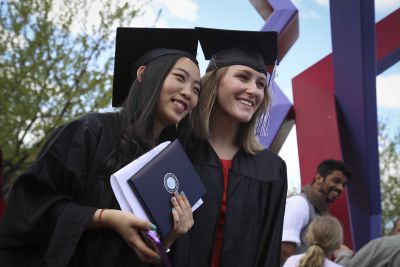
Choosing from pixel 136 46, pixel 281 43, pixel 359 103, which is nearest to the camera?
pixel 136 46

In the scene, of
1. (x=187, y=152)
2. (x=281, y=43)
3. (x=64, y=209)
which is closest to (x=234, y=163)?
(x=187, y=152)

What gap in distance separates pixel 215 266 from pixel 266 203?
0.37 metres

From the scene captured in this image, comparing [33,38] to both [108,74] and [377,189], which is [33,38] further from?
[377,189]

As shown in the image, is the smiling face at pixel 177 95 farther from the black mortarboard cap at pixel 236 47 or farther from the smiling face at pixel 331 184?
the smiling face at pixel 331 184

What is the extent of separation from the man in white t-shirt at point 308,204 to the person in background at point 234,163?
5.53 feet

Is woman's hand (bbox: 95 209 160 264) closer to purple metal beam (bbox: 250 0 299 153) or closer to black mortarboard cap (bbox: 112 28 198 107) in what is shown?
black mortarboard cap (bbox: 112 28 198 107)

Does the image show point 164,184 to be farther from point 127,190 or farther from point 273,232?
point 273,232

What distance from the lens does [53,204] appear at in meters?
2.15

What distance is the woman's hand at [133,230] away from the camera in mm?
2029

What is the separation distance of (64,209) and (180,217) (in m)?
0.43

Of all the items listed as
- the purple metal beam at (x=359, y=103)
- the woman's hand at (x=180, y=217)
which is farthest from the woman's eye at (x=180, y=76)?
the purple metal beam at (x=359, y=103)

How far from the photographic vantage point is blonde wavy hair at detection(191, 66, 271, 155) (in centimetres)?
268

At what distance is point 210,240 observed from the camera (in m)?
2.39

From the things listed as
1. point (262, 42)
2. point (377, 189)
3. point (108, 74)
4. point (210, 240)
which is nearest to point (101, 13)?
point (108, 74)
